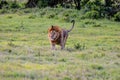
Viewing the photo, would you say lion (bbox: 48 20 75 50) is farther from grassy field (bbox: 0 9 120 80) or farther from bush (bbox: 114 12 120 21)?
bush (bbox: 114 12 120 21)

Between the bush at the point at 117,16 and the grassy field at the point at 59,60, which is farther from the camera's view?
the bush at the point at 117,16

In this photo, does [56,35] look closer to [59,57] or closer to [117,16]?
[59,57]

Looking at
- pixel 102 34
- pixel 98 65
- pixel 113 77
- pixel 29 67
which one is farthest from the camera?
pixel 102 34

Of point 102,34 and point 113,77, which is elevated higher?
point 113,77

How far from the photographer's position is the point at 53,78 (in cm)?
975

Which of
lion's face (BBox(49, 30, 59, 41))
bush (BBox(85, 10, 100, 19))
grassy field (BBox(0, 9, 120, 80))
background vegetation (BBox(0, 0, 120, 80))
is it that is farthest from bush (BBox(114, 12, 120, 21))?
lion's face (BBox(49, 30, 59, 41))

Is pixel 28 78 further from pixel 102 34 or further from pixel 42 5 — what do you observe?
pixel 42 5

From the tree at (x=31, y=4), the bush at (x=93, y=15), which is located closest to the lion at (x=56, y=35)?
the bush at (x=93, y=15)

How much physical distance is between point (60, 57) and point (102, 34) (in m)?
12.6

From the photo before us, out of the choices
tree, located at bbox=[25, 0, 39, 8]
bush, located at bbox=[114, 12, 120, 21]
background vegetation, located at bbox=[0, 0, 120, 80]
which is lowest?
bush, located at bbox=[114, 12, 120, 21]

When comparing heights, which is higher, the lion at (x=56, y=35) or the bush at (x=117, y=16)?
the lion at (x=56, y=35)

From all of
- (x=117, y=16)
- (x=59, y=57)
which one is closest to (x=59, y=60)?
(x=59, y=57)

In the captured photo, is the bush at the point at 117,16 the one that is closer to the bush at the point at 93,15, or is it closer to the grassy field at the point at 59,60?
the bush at the point at 93,15

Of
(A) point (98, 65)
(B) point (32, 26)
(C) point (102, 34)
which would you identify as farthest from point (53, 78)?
(B) point (32, 26)
